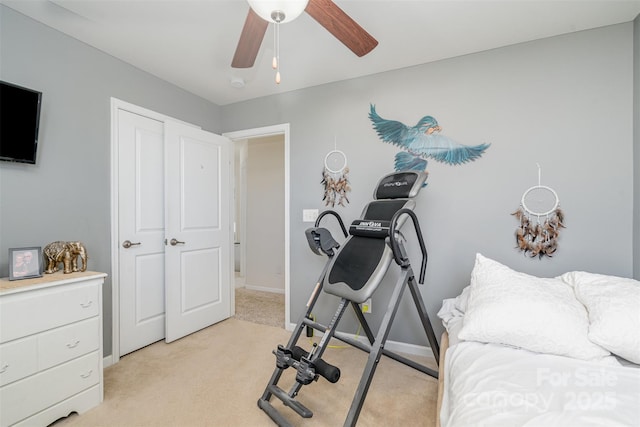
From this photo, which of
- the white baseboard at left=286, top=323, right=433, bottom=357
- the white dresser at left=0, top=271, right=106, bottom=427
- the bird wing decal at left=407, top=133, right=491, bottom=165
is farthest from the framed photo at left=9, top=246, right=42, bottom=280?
the bird wing decal at left=407, top=133, right=491, bottom=165

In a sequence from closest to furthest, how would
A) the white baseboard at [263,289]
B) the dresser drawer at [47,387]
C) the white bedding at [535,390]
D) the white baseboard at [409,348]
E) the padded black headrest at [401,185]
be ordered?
the white bedding at [535,390], the dresser drawer at [47,387], the padded black headrest at [401,185], the white baseboard at [409,348], the white baseboard at [263,289]

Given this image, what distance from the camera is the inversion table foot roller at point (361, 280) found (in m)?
1.54

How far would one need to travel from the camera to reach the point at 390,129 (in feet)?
8.43

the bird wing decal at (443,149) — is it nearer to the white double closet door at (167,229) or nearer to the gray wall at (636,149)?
the gray wall at (636,149)

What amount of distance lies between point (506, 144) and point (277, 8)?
1912 mm

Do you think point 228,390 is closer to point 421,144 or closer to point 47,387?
point 47,387

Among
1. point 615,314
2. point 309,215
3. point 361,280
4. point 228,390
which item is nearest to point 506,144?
point 615,314

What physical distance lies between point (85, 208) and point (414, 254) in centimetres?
261

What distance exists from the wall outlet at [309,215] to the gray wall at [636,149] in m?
2.31

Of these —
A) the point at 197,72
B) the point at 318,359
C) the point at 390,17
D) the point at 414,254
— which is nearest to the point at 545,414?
the point at 318,359

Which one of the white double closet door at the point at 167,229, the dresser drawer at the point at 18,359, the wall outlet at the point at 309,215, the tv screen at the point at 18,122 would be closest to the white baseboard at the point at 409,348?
the wall outlet at the point at 309,215

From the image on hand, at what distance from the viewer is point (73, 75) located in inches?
82.9

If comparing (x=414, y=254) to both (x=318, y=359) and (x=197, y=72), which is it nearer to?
(x=318, y=359)

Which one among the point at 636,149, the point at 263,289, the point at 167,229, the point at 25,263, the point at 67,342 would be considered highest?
the point at 636,149
